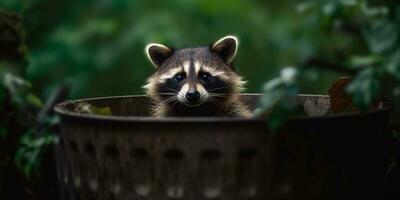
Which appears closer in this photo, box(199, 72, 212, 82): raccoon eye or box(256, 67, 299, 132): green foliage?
box(256, 67, 299, 132): green foliage

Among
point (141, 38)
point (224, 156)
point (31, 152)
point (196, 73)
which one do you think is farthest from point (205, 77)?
point (141, 38)

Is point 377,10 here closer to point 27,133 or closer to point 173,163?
point 173,163

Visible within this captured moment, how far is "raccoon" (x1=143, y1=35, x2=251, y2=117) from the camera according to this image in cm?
363

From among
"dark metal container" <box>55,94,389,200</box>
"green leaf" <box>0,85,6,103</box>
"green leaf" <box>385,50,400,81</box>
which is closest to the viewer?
"green leaf" <box>385,50,400,81</box>

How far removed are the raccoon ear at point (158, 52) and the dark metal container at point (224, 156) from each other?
1384 mm

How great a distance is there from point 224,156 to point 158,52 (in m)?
1.64

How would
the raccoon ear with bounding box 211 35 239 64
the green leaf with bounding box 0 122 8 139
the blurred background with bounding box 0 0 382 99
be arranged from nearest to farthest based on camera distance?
1. the green leaf with bounding box 0 122 8 139
2. the raccoon ear with bounding box 211 35 239 64
3. the blurred background with bounding box 0 0 382 99

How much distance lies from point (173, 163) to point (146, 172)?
0.09 metres

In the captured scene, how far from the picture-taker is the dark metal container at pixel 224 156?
7.63 feet

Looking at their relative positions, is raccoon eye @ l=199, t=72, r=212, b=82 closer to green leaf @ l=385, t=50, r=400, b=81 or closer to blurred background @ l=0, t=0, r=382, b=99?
green leaf @ l=385, t=50, r=400, b=81

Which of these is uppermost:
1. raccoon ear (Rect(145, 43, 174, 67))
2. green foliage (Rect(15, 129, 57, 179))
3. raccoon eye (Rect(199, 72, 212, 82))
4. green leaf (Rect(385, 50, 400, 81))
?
raccoon ear (Rect(145, 43, 174, 67))

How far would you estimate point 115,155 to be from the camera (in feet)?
7.96

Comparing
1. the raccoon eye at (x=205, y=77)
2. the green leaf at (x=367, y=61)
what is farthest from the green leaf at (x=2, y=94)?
the green leaf at (x=367, y=61)

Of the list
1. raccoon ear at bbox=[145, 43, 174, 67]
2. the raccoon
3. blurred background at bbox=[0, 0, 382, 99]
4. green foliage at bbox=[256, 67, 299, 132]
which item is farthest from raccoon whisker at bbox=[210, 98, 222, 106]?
blurred background at bbox=[0, 0, 382, 99]
